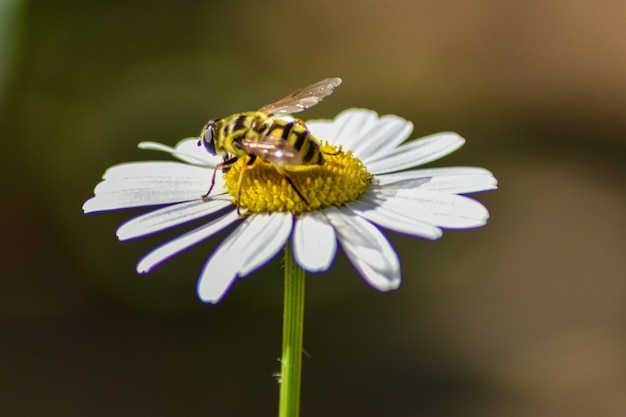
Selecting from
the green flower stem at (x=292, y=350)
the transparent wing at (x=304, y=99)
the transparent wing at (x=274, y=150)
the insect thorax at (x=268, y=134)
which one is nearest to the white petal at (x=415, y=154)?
the transparent wing at (x=304, y=99)

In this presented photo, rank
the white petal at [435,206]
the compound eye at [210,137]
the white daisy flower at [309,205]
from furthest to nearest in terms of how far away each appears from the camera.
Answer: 1. the compound eye at [210,137]
2. the white petal at [435,206]
3. the white daisy flower at [309,205]

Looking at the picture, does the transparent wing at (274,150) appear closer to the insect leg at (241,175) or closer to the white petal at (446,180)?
the insect leg at (241,175)

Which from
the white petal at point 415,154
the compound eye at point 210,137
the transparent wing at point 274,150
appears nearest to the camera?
the transparent wing at point 274,150

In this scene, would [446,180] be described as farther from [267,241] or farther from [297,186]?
[267,241]

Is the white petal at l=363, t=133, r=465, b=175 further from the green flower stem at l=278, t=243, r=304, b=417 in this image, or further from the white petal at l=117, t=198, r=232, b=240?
the green flower stem at l=278, t=243, r=304, b=417

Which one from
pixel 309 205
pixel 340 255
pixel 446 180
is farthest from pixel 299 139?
pixel 340 255
